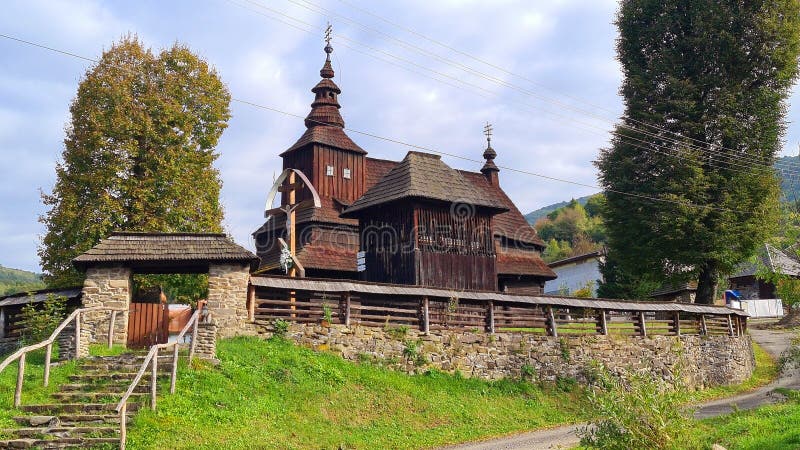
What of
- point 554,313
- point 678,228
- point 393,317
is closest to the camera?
point 393,317

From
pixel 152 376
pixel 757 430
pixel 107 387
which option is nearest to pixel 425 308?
pixel 152 376

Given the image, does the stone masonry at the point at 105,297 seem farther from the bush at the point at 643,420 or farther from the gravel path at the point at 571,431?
the bush at the point at 643,420

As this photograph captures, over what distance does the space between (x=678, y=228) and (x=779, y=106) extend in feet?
23.0

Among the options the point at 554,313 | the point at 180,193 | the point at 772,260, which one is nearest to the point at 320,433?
the point at 554,313

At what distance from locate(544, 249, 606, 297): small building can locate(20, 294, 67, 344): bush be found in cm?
4063

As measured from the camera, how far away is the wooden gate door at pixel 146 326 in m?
18.2

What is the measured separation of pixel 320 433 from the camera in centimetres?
1452

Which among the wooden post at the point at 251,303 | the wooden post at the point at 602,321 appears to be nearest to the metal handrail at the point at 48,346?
the wooden post at the point at 251,303

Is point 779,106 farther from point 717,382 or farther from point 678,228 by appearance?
point 717,382

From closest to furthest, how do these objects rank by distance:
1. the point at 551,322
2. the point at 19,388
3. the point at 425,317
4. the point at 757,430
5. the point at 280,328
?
the point at 757,430 < the point at 19,388 < the point at 280,328 < the point at 425,317 < the point at 551,322

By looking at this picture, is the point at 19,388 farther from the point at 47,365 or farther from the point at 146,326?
the point at 146,326

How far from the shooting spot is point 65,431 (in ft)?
40.0

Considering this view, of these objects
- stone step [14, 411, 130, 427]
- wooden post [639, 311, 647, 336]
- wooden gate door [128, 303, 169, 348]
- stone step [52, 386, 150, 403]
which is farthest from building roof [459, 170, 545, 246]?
stone step [14, 411, 130, 427]

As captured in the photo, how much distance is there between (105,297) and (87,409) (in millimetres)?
5004
